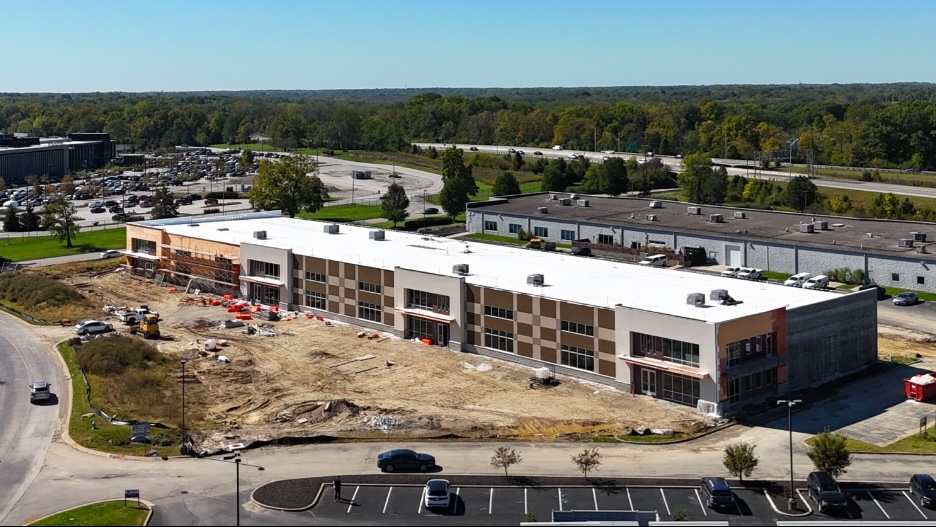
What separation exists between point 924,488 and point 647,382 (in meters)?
15.9

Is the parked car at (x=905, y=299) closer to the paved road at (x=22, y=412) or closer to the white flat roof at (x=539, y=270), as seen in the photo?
the white flat roof at (x=539, y=270)

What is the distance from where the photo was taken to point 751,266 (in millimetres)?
80250

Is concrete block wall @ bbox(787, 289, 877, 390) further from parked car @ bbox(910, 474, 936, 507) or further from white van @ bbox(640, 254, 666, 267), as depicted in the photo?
white van @ bbox(640, 254, 666, 267)

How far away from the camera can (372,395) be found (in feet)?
166

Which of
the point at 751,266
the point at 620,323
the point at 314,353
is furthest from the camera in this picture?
the point at 751,266

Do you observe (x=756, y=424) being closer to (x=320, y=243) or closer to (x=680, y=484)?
(x=680, y=484)

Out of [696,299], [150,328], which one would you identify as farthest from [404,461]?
[150,328]

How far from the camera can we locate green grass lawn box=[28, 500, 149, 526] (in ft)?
113

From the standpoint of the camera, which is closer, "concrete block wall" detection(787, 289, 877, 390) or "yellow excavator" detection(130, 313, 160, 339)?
"concrete block wall" detection(787, 289, 877, 390)

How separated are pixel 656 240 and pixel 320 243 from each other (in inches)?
1121

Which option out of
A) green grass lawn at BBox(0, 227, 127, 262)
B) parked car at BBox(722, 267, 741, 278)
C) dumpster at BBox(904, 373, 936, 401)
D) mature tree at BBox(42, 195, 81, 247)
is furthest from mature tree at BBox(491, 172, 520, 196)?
dumpster at BBox(904, 373, 936, 401)

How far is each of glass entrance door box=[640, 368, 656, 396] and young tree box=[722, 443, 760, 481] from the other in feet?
37.1

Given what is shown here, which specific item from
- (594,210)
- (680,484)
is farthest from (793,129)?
(680,484)

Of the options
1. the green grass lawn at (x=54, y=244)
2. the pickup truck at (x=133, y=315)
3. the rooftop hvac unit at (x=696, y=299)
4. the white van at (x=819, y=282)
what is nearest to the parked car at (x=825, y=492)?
the rooftop hvac unit at (x=696, y=299)
